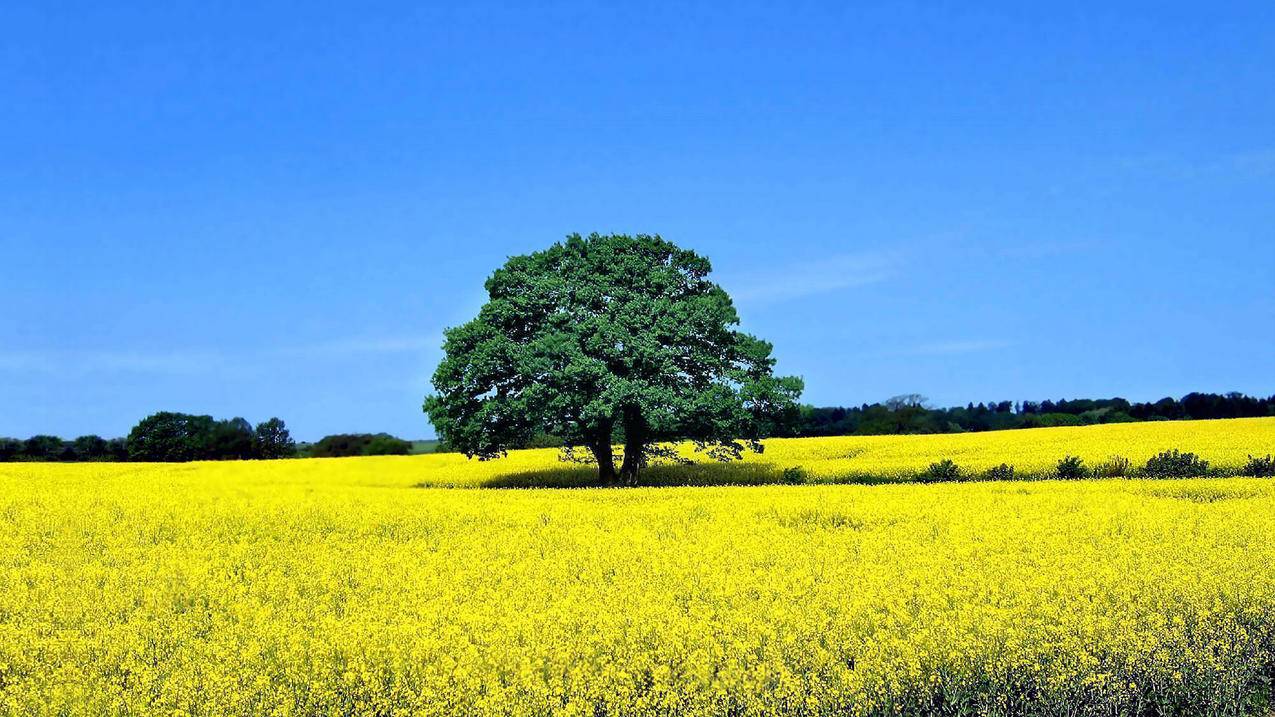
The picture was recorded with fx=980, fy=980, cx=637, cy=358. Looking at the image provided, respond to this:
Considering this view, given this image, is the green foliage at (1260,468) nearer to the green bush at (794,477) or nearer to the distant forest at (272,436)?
the green bush at (794,477)

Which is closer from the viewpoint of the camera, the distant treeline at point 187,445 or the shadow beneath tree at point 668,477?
the shadow beneath tree at point 668,477

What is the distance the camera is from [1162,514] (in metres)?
20.3

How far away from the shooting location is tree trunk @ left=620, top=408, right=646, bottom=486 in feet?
122

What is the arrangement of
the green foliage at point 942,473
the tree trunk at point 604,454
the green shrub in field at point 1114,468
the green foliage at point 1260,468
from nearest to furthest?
the green foliage at point 1260,468, the green shrub in field at point 1114,468, the green foliage at point 942,473, the tree trunk at point 604,454

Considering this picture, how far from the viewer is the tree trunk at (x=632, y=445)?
122ft

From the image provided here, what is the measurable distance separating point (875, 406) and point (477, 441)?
73.8 metres

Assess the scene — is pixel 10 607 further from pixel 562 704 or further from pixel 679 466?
pixel 679 466

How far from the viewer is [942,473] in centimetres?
3506

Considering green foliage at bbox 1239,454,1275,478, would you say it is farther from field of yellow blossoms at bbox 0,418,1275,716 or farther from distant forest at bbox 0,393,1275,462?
distant forest at bbox 0,393,1275,462

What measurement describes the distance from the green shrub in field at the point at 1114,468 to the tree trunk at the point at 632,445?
1646cm

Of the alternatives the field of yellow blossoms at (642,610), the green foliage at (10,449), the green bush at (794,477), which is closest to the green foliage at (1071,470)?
the green bush at (794,477)

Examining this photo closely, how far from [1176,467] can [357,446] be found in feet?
208

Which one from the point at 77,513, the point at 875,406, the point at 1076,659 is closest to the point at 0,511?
the point at 77,513

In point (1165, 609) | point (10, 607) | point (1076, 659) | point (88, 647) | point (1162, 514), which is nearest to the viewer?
point (1076, 659)
